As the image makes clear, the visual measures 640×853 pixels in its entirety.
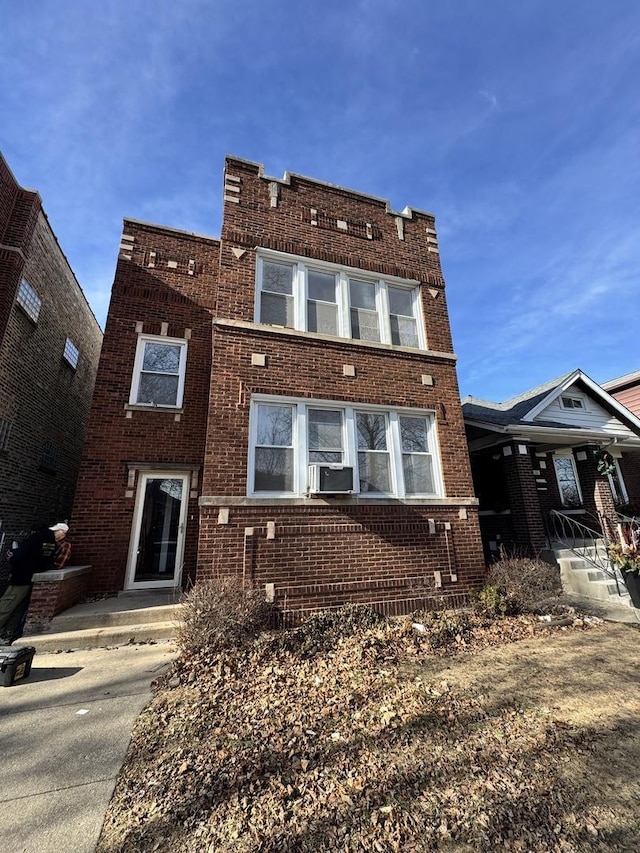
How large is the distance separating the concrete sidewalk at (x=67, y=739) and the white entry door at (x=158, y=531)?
2269mm

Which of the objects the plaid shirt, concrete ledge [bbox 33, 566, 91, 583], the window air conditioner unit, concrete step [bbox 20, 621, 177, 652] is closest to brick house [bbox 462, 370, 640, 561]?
the window air conditioner unit

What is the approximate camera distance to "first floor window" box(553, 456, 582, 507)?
1184 centimetres

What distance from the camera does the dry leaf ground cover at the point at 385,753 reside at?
2.44 metres

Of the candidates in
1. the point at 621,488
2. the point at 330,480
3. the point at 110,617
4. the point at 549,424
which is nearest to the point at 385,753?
the point at 330,480

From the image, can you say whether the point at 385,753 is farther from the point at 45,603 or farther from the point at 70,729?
the point at 45,603

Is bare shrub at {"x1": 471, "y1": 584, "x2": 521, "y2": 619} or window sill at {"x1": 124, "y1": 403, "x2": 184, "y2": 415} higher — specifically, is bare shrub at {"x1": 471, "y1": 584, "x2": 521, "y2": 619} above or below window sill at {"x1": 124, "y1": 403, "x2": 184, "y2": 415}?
below

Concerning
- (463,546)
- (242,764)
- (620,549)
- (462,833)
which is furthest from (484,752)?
(620,549)

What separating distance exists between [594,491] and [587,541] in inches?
73.3

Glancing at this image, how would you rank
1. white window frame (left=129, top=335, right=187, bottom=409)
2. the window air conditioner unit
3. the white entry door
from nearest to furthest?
the window air conditioner unit
the white entry door
white window frame (left=129, top=335, right=187, bottom=409)

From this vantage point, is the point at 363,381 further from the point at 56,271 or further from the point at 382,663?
the point at 56,271

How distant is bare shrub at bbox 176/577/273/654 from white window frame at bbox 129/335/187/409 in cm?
458

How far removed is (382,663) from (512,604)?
11.1ft

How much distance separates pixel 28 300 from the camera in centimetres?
930

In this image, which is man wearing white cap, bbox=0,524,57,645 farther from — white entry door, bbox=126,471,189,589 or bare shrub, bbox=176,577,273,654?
bare shrub, bbox=176,577,273,654
